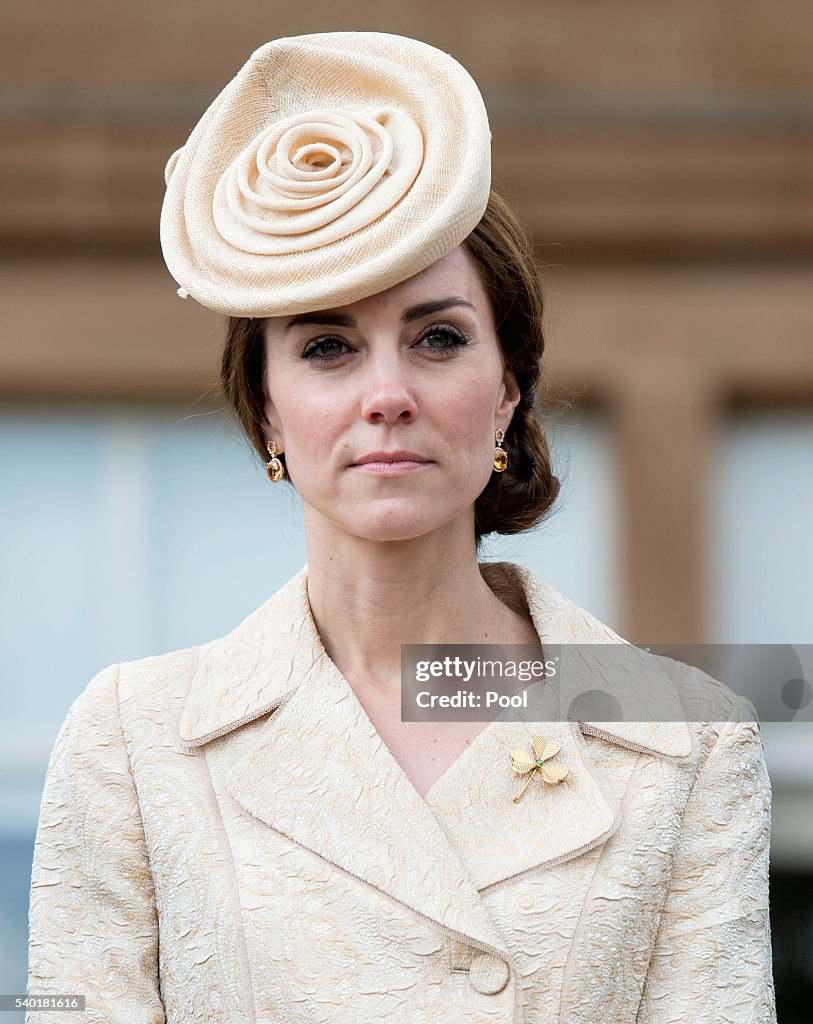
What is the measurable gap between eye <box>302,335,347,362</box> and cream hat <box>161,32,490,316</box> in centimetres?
9

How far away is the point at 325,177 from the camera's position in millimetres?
3188

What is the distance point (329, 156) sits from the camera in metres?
3.22

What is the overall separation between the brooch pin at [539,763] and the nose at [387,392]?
1.97 feet

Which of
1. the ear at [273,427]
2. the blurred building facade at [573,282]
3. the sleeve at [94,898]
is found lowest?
the sleeve at [94,898]

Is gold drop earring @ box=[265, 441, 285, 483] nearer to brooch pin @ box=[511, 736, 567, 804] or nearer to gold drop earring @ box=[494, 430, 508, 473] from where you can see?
gold drop earring @ box=[494, 430, 508, 473]

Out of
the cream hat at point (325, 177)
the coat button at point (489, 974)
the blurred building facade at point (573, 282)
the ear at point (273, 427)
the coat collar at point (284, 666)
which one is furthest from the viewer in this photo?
the blurred building facade at point (573, 282)

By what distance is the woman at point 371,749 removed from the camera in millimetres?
3061

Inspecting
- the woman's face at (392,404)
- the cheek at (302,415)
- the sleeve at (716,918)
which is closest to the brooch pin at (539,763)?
the sleeve at (716,918)

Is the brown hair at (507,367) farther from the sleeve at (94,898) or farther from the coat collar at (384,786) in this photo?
the sleeve at (94,898)

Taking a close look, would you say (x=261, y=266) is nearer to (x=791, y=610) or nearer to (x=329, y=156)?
(x=329, y=156)

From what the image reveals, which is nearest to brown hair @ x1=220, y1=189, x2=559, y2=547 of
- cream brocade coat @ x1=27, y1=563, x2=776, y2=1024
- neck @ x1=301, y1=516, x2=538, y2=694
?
neck @ x1=301, y1=516, x2=538, y2=694

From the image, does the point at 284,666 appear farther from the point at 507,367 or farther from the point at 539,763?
the point at 507,367

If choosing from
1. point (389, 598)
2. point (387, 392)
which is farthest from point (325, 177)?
point (389, 598)

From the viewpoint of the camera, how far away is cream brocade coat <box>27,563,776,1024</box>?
3039 millimetres
